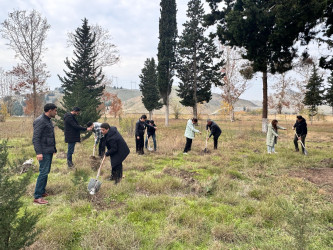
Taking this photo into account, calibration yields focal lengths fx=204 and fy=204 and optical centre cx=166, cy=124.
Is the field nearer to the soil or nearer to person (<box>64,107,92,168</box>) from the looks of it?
the soil

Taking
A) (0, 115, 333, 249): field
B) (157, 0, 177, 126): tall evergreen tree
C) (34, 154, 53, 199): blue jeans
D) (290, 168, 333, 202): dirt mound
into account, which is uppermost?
(157, 0, 177, 126): tall evergreen tree

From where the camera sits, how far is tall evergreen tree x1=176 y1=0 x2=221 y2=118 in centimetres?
2255

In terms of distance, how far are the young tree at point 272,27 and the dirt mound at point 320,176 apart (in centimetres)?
424

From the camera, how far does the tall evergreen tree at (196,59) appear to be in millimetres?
22547

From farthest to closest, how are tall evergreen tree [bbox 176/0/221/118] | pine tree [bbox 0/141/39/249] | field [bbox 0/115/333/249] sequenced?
tall evergreen tree [bbox 176/0/221/118] < field [bbox 0/115/333/249] < pine tree [bbox 0/141/39/249]

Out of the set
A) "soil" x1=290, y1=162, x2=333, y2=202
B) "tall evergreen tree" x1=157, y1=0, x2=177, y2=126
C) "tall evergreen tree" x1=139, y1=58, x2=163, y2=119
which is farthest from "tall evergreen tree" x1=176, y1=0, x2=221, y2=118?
"soil" x1=290, y1=162, x2=333, y2=202

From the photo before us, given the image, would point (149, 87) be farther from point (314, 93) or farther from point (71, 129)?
point (71, 129)

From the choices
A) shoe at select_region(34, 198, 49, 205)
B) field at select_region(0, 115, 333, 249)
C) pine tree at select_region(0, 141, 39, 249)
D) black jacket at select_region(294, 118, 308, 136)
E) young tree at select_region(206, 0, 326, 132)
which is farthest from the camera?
black jacket at select_region(294, 118, 308, 136)

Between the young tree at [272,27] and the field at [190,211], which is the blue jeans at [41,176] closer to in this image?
the field at [190,211]

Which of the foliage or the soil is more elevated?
the foliage

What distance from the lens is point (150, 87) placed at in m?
35.6

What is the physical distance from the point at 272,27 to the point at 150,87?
95.0 feet

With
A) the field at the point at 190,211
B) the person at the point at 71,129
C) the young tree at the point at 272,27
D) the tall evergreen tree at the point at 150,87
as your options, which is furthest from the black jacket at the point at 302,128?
the tall evergreen tree at the point at 150,87

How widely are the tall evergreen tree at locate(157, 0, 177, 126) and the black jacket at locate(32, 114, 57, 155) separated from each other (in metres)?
21.1
